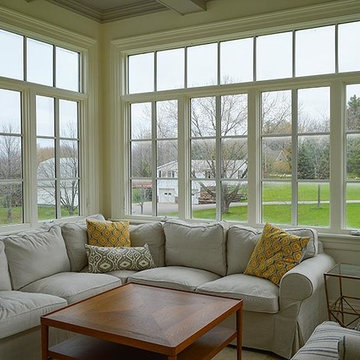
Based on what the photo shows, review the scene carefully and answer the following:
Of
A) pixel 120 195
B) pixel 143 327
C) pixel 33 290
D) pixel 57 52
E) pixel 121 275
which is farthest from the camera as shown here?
pixel 120 195

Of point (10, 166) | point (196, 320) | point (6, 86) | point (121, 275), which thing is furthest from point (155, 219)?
point (196, 320)

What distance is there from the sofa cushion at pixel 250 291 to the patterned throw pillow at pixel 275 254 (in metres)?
0.07

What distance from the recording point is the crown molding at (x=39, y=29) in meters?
4.18

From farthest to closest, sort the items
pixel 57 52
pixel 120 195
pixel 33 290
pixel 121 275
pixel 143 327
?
pixel 120 195 < pixel 57 52 < pixel 121 275 < pixel 33 290 < pixel 143 327

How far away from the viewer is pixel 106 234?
4.31 metres

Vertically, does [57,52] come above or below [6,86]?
above

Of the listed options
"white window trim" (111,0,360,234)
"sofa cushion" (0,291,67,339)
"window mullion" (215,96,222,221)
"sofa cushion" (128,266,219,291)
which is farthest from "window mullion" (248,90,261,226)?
"sofa cushion" (0,291,67,339)

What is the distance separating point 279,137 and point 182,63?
1.31 m

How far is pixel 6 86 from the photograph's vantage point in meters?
4.23

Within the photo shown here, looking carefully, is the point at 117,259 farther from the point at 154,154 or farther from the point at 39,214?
the point at 154,154

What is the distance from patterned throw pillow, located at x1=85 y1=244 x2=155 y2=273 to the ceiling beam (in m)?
2.24

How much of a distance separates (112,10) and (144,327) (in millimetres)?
3645

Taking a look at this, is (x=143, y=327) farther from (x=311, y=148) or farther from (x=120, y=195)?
(x=120, y=195)

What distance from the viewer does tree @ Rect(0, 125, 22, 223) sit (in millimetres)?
4242
